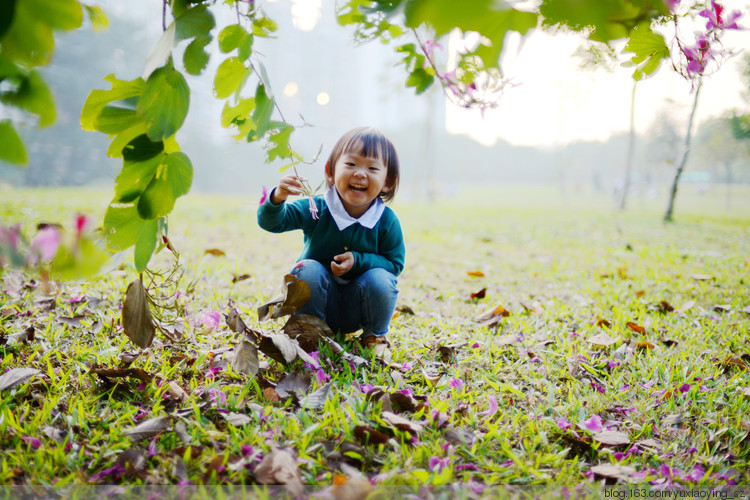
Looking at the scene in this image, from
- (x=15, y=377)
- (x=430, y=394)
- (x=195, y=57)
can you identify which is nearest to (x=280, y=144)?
(x=195, y=57)

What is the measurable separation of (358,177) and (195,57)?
2.58 feet

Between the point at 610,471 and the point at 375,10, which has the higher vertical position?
the point at 375,10

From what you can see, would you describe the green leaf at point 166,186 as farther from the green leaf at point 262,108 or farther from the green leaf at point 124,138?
the green leaf at point 262,108

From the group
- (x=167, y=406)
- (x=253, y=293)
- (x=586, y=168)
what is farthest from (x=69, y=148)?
(x=586, y=168)

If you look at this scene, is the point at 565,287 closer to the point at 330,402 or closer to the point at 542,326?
the point at 542,326

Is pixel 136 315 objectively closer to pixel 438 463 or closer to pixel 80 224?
pixel 80 224

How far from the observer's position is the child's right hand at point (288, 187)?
145 centimetres

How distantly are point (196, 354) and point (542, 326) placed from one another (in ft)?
5.18

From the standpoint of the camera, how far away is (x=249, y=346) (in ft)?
4.42

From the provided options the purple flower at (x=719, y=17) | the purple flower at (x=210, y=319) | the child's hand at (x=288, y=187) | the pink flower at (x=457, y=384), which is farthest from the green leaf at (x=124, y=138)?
the purple flower at (x=719, y=17)

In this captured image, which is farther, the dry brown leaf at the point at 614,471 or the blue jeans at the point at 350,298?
the blue jeans at the point at 350,298

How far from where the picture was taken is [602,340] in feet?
6.30

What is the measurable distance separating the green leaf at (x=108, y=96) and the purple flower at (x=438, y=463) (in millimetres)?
1054

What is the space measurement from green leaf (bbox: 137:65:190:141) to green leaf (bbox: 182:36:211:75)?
0.12 feet
